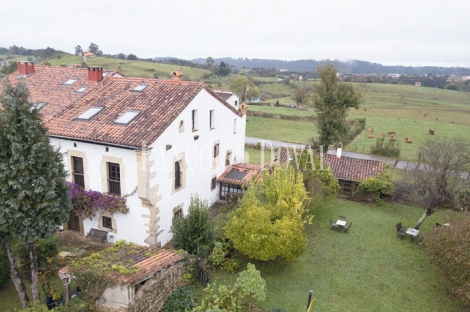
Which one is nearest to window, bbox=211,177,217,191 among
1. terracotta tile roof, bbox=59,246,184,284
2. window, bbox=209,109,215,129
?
window, bbox=209,109,215,129

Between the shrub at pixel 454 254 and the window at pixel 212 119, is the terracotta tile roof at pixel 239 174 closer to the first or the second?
the window at pixel 212 119

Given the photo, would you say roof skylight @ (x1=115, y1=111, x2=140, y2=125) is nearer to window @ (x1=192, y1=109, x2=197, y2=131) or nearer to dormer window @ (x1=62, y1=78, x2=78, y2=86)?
window @ (x1=192, y1=109, x2=197, y2=131)

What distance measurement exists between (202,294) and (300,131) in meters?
47.5

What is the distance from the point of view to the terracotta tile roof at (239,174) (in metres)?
23.1

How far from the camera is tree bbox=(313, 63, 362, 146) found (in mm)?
33281

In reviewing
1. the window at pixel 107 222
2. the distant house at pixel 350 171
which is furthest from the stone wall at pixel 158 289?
the distant house at pixel 350 171

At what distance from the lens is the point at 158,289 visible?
11.9m

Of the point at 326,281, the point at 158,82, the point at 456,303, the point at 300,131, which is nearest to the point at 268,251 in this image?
the point at 326,281

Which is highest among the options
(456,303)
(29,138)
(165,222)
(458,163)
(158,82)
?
(158,82)

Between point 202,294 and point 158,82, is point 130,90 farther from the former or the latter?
point 202,294

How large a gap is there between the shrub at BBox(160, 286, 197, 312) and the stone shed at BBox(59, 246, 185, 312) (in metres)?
0.19

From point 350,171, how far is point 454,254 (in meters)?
13.9

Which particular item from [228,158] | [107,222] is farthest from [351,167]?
[107,222]

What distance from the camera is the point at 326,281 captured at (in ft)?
50.2
